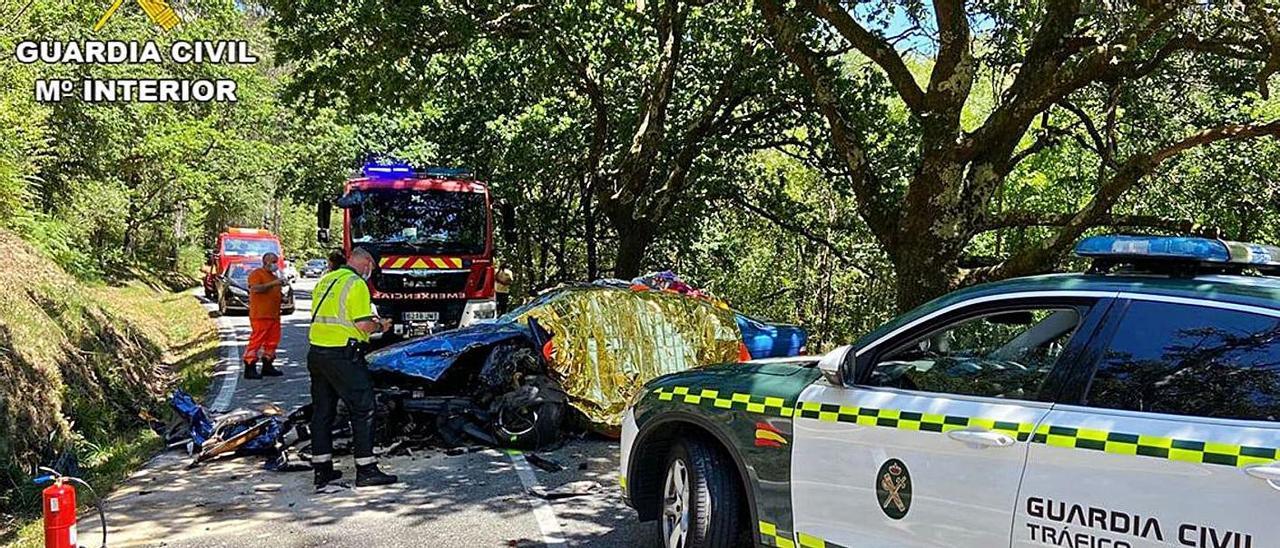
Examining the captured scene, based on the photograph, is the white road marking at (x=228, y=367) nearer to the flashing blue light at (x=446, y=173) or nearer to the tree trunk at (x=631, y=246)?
the flashing blue light at (x=446, y=173)

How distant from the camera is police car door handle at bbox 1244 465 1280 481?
9.23 feet

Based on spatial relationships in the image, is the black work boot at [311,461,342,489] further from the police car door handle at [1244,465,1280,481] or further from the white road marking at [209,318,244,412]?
the police car door handle at [1244,465,1280,481]

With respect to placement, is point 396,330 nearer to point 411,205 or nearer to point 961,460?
point 411,205

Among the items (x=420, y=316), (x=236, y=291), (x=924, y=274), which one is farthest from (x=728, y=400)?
(x=236, y=291)

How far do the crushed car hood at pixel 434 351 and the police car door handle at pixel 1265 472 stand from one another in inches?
246

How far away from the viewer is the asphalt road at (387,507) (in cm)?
561

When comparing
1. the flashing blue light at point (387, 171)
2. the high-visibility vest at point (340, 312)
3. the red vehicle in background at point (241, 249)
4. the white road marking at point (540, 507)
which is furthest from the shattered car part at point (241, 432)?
the red vehicle in background at point (241, 249)

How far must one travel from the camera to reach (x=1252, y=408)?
3020 mm

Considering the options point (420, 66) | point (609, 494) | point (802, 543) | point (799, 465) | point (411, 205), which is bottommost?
point (609, 494)

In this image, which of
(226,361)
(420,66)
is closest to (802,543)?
(420,66)

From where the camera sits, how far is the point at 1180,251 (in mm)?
3588

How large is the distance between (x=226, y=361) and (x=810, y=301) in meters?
16.2

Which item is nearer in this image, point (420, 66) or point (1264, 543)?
point (1264, 543)

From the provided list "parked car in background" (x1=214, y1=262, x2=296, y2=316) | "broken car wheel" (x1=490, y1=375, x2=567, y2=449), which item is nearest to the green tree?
"broken car wheel" (x1=490, y1=375, x2=567, y2=449)
